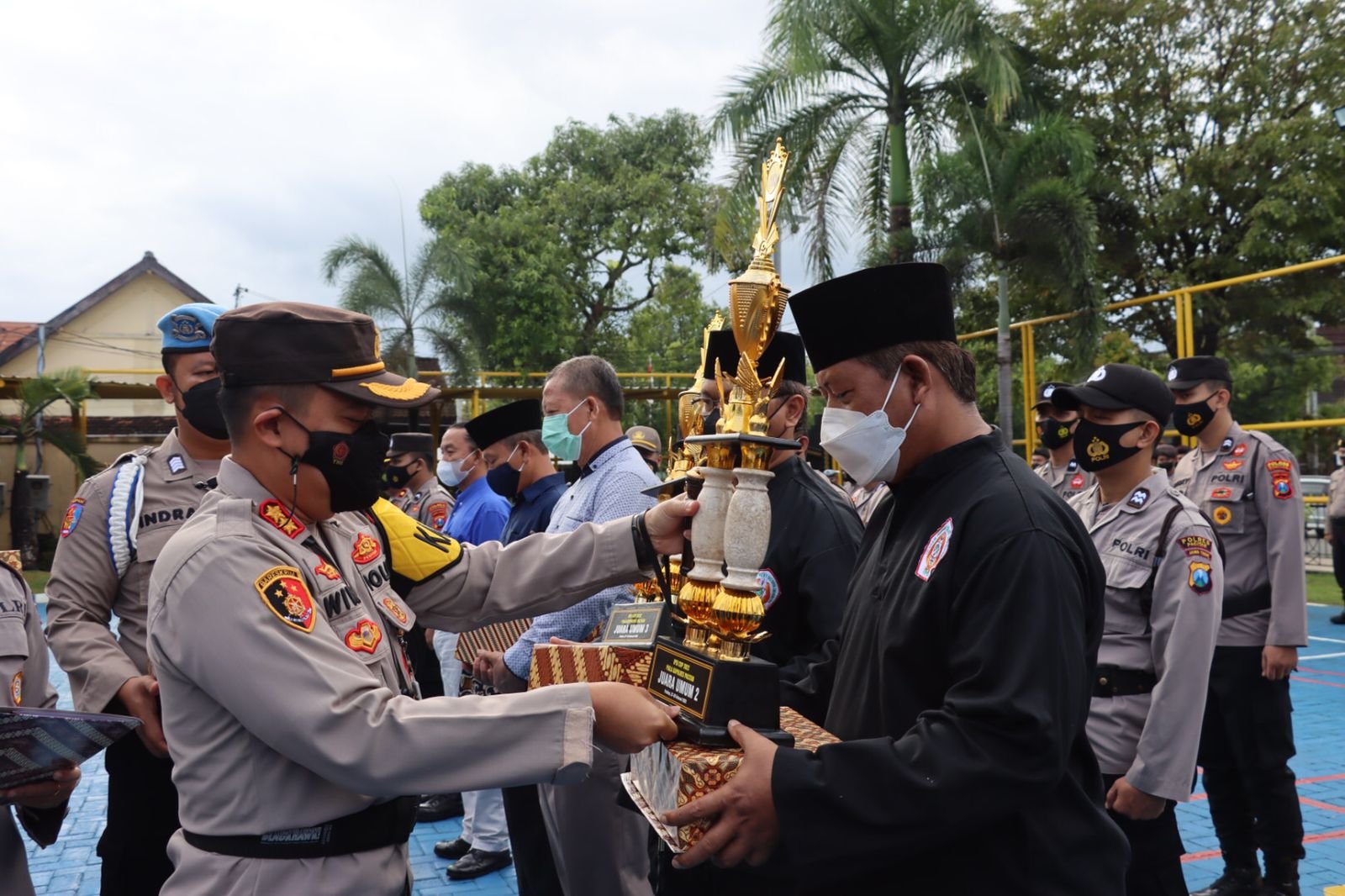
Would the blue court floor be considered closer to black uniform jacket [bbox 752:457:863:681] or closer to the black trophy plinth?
black uniform jacket [bbox 752:457:863:681]

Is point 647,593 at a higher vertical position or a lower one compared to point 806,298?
lower

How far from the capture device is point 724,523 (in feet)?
8.36

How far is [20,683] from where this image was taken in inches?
121

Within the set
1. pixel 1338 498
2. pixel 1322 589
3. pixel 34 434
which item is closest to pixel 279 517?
pixel 1338 498

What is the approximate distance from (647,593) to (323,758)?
1831mm

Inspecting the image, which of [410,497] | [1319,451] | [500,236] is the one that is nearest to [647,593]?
[410,497]

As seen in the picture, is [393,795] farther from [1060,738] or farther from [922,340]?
[922,340]

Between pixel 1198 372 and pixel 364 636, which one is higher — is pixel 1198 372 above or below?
above

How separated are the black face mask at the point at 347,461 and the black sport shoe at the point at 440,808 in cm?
490

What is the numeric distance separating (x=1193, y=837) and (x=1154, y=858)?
2641mm

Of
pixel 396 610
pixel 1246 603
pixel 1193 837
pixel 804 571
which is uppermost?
pixel 396 610

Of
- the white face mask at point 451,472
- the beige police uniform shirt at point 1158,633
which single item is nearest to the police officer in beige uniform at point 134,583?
the beige police uniform shirt at point 1158,633

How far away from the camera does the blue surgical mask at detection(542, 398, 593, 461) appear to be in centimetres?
500

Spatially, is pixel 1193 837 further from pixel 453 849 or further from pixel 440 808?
pixel 440 808
